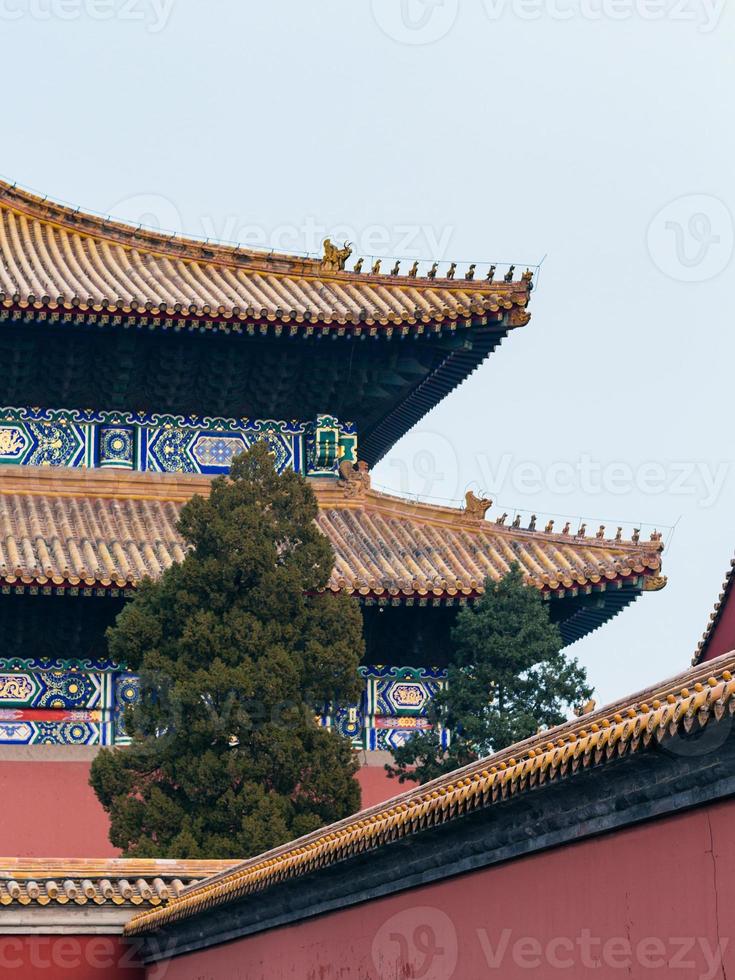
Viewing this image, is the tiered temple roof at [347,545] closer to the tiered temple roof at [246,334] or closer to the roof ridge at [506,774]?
the tiered temple roof at [246,334]

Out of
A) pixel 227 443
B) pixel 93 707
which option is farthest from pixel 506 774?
pixel 227 443

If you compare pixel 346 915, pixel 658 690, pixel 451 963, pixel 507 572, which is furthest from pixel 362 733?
pixel 658 690

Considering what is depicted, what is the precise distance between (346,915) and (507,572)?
300 inches

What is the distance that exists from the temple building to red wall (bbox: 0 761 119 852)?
0.33 meters

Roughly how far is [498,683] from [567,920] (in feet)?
29.2

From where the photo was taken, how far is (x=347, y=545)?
19047 mm

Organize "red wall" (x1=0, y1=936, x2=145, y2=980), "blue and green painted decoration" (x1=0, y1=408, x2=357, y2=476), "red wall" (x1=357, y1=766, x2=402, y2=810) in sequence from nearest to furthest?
1. "red wall" (x1=0, y1=936, x2=145, y2=980)
2. "red wall" (x1=357, y1=766, x2=402, y2=810)
3. "blue and green painted decoration" (x1=0, y1=408, x2=357, y2=476)

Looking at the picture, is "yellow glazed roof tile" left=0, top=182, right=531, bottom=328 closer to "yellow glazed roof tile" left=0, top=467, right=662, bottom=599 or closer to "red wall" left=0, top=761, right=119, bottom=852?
"yellow glazed roof tile" left=0, top=467, right=662, bottom=599

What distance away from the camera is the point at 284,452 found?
20531 mm

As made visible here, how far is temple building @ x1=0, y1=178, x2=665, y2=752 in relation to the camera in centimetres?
1806

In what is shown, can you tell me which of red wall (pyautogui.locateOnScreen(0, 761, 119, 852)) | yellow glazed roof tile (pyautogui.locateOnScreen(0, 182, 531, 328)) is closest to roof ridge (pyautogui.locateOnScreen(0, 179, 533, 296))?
yellow glazed roof tile (pyautogui.locateOnScreen(0, 182, 531, 328))

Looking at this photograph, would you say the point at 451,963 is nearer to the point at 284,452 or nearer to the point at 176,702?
the point at 176,702

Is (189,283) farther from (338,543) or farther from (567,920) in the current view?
(567,920)

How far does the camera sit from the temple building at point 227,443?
59.3 feet
